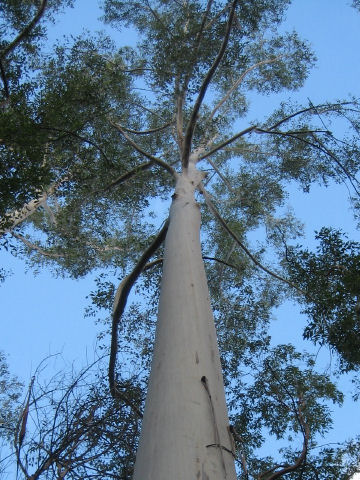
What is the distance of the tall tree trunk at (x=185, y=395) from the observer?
1.95 meters

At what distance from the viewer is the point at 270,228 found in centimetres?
889

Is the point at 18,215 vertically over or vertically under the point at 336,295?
over

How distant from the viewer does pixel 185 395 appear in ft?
7.38

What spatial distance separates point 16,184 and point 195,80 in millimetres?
3314

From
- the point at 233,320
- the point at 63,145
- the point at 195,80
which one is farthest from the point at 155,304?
the point at 195,80

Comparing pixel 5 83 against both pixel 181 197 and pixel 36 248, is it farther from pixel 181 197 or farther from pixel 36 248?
pixel 36 248

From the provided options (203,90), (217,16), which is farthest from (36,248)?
(203,90)

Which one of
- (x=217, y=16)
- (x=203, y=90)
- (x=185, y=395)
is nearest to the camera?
(x=185, y=395)

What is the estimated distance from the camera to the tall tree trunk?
6.38 feet

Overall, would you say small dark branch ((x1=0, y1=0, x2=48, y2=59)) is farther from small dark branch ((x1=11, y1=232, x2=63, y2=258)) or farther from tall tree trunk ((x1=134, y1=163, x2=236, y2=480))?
small dark branch ((x1=11, y1=232, x2=63, y2=258))

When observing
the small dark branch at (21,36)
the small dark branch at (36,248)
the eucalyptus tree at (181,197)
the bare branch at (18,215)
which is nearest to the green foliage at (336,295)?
the eucalyptus tree at (181,197)

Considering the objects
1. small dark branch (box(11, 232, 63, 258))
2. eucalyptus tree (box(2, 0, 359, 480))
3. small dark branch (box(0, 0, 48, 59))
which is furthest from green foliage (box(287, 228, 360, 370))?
small dark branch (box(11, 232, 63, 258))

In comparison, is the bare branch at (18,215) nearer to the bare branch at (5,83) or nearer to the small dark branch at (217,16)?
the bare branch at (5,83)

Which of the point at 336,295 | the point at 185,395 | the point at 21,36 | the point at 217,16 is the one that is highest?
the point at 217,16
